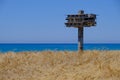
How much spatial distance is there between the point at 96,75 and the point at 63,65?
11.7 ft

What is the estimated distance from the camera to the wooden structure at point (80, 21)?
73.6 feet

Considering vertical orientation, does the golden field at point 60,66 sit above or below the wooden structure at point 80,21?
below

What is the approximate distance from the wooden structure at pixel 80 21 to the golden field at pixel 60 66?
6.46 feet

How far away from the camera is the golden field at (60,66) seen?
14844 mm

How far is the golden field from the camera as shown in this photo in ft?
48.7

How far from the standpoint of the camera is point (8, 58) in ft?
63.5

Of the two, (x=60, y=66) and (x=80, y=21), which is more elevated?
(x=80, y=21)

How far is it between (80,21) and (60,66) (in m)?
5.44

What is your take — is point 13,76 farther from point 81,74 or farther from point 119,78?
point 119,78

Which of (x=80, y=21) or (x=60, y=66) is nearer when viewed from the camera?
(x=60, y=66)

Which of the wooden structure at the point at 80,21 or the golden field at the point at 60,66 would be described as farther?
the wooden structure at the point at 80,21

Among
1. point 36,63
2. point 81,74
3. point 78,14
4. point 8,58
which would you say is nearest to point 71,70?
point 81,74

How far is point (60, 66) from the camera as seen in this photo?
57.9 feet

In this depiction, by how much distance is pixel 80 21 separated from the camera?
22.5 metres
